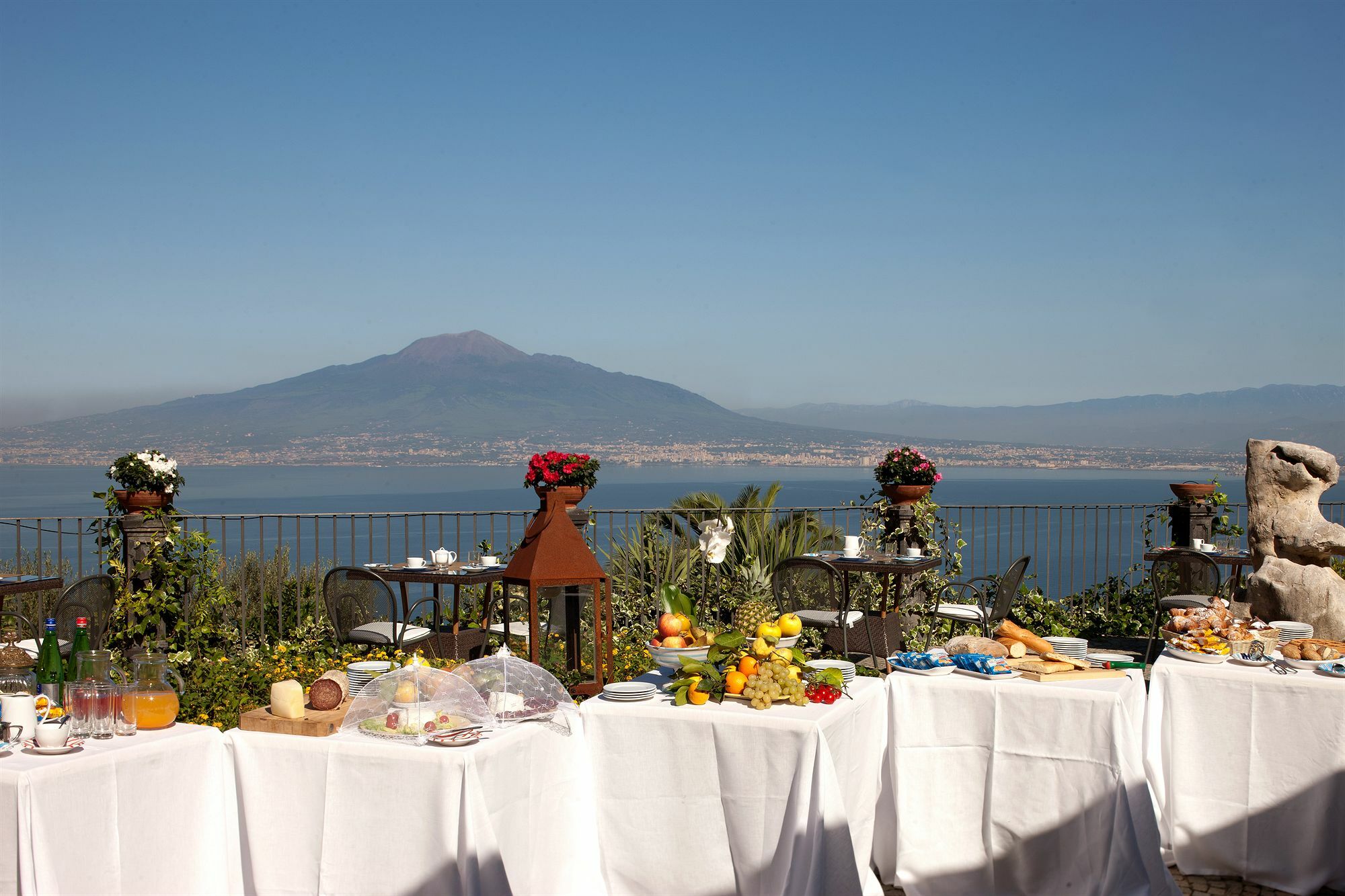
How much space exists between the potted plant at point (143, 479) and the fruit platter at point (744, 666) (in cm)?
468

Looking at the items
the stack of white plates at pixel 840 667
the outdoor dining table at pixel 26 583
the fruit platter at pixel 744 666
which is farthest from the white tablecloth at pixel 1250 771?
the outdoor dining table at pixel 26 583

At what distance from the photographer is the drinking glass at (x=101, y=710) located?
2.93 metres

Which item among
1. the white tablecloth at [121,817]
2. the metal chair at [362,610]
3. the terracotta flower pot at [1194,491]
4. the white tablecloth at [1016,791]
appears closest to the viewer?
the white tablecloth at [121,817]

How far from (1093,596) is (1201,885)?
605cm

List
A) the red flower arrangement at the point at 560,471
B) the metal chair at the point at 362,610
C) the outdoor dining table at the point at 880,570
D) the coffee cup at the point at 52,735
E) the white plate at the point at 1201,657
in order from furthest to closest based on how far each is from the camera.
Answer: the red flower arrangement at the point at 560,471
the outdoor dining table at the point at 880,570
the metal chair at the point at 362,610
the white plate at the point at 1201,657
the coffee cup at the point at 52,735

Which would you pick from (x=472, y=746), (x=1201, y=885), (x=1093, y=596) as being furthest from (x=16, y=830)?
(x=1093, y=596)

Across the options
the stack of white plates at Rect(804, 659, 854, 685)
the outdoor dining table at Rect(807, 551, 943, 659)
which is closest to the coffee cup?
the stack of white plates at Rect(804, 659, 854, 685)

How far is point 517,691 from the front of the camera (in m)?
3.22

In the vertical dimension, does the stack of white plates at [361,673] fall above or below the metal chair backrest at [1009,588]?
above

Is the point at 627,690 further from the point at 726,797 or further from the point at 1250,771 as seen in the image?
the point at 1250,771

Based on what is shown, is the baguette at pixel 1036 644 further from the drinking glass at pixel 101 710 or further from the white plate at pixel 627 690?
the drinking glass at pixel 101 710

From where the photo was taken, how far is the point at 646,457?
14500 cm

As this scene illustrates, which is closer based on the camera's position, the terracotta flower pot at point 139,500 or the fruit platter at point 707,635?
the fruit platter at point 707,635

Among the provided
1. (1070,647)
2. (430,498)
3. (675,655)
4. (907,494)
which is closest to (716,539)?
(675,655)
